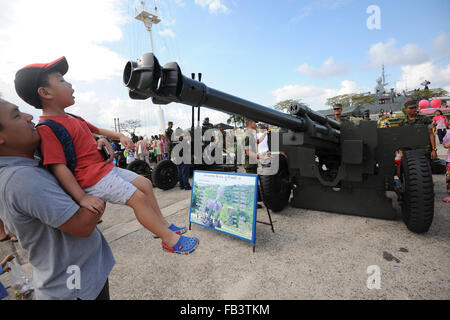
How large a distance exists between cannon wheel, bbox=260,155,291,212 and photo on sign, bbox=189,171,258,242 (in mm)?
842

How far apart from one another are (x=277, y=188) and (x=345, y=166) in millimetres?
1216

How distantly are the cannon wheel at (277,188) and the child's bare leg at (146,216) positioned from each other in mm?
2560

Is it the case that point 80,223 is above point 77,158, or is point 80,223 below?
below

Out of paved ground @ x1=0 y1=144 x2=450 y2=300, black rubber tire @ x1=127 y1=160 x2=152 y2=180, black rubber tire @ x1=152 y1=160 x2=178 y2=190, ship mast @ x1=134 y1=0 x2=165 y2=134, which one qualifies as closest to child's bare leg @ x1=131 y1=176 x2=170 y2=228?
paved ground @ x1=0 y1=144 x2=450 y2=300

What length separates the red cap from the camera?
0.97m

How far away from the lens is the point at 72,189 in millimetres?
983

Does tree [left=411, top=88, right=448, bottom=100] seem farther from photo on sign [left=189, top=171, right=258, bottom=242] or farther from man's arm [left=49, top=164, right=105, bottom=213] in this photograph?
man's arm [left=49, top=164, right=105, bottom=213]

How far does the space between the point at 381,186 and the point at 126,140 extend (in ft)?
12.6

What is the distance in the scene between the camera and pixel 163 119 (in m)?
35.3

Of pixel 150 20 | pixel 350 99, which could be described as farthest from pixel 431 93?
pixel 150 20

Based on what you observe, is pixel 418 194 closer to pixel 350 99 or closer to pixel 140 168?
pixel 140 168

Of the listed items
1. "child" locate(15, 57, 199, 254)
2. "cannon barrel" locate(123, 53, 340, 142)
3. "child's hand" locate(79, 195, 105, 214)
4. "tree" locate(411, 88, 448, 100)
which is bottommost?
"child's hand" locate(79, 195, 105, 214)
